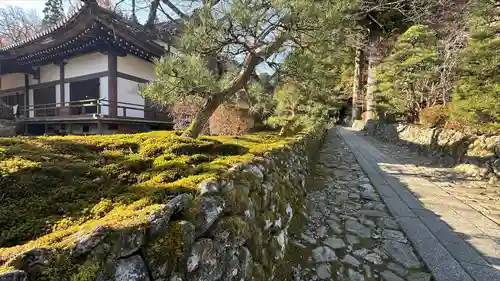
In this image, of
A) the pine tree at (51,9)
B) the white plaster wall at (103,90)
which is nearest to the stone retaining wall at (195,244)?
the white plaster wall at (103,90)

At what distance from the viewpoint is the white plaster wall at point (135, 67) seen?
10.8 metres

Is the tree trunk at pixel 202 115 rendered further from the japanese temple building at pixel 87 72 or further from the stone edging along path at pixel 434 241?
the japanese temple building at pixel 87 72

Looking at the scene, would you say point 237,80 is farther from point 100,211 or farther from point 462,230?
point 462,230

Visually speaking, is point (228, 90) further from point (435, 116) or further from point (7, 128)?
point (7, 128)

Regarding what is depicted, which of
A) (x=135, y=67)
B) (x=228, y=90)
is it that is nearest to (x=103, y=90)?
(x=135, y=67)

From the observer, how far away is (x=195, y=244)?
1424mm

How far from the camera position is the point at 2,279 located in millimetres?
816

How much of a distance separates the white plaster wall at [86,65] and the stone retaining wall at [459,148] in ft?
39.6

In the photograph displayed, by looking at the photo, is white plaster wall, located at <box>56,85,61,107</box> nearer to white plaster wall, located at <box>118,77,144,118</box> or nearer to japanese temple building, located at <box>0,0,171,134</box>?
japanese temple building, located at <box>0,0,171,134</box>

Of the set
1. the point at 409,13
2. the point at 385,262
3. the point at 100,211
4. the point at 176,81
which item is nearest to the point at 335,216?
the point at 385,262

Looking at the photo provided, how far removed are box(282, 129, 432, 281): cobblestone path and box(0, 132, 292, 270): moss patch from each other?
124 cm

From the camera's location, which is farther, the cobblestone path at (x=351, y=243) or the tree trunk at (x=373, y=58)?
the tree trunk at (x=373, y=58)

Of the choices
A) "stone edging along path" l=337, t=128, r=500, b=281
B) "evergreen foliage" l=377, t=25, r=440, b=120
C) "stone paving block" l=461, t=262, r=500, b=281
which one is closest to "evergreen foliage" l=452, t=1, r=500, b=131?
"stone edging along path" l=337, t=128, r=500, b=281

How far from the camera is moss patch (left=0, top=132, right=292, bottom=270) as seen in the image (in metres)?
1.26
